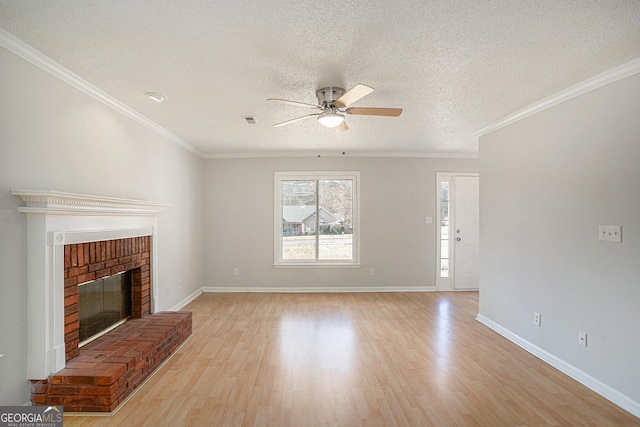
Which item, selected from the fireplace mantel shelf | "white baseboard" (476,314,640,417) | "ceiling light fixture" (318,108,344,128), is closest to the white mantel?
the fireplace mantel shelf

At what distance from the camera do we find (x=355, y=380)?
2.81m

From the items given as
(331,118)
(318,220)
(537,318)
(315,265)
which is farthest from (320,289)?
(331,118)

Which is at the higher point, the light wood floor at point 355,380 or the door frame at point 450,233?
the door frame at point 450,233

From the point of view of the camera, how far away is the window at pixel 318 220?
6.11 m

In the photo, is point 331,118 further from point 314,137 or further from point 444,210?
point 444,210

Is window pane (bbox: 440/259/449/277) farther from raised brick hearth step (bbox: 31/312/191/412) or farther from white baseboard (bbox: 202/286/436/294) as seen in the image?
raised brick hearth step (bbox: 31/312/191/412)

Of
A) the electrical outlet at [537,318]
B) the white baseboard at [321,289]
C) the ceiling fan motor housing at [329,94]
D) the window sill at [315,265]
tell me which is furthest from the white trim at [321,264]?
the ceiling fan motor housing at [329,94]

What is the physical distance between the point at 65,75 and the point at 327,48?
81.0 inches

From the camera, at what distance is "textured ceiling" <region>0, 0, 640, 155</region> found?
180 cm

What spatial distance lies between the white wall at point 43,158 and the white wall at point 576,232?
419 cm

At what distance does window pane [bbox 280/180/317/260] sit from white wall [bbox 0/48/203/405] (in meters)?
2.41

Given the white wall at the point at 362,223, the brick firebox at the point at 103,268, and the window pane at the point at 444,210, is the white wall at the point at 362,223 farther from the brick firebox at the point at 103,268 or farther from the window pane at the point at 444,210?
the brick firebox at the point at 103,268

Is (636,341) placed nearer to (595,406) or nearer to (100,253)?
(595,406)

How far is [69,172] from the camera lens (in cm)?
268
